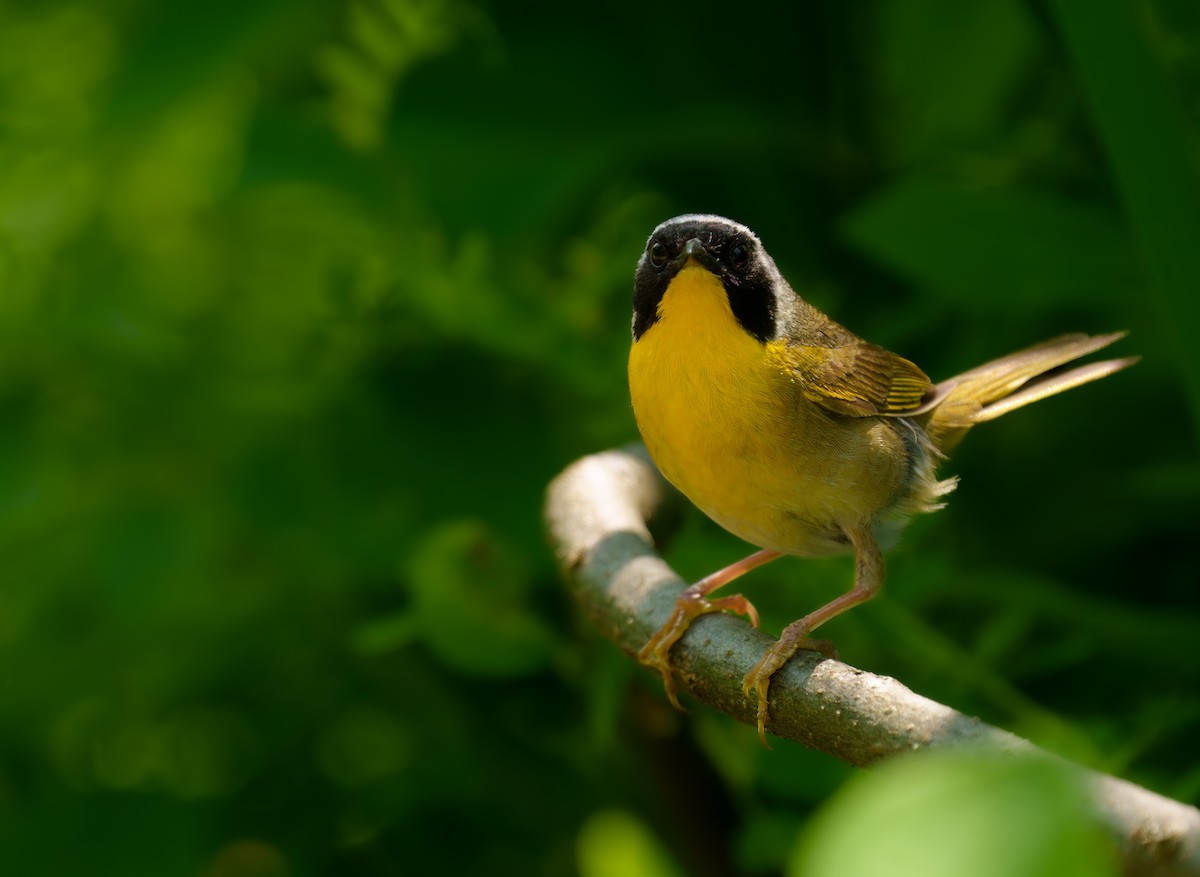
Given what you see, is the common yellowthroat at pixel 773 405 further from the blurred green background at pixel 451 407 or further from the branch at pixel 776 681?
the blurred green background at pixel 451 407

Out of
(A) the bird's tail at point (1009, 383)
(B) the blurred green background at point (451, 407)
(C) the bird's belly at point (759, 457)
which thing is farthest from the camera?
(B) the blurred green background at point (451, 407)

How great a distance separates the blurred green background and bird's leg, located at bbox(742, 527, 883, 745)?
422mm

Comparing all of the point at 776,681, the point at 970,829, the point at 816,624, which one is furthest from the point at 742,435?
the point at 970,829

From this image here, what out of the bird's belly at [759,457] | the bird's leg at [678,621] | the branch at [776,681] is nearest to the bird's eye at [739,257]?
the bird's belly at [759,457]

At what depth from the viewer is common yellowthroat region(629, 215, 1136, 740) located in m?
2.42

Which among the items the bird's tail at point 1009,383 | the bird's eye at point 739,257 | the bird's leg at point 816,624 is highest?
the bird's eye at point 739,257

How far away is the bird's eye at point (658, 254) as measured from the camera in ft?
8.70

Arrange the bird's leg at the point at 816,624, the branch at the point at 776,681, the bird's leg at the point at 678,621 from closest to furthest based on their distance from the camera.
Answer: the branch at the point at 776,681, the bird's leg at the point at 816,624, the bird's leg at the point at 678,621

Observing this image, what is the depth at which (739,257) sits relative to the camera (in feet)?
8.79

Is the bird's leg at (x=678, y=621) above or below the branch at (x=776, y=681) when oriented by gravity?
below

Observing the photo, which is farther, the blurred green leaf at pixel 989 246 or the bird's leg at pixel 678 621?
the blurred green leaf at pixel 989 246

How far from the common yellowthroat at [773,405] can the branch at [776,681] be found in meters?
0.08

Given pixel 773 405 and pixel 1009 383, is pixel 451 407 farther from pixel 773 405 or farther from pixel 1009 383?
pixel 1009 383

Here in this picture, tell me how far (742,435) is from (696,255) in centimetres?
42
